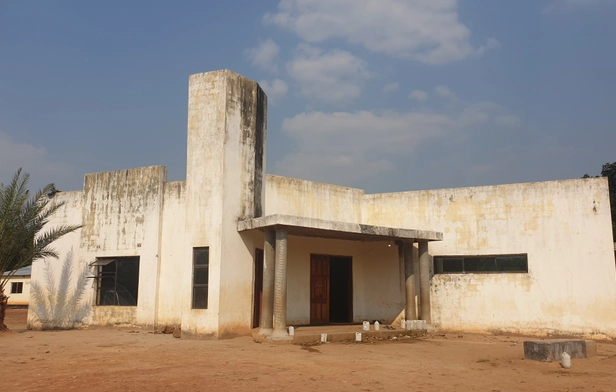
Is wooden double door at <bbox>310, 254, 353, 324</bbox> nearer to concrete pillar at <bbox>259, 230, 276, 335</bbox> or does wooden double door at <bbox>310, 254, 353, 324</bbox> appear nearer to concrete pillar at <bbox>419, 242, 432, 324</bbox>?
concrete pillar at <bbox>419, 242, 432, 324</bbox>

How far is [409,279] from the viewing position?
50.5 feet

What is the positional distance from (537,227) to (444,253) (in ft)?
8.57

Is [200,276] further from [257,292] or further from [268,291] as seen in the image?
[268,291]

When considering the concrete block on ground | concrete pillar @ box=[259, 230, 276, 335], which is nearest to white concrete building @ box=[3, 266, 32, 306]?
concrete pillar @ box=[259, 230, 276, 335]

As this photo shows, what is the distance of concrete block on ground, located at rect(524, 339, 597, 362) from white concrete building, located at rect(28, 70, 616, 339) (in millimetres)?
4266

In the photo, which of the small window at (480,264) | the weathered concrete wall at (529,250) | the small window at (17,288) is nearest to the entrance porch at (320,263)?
the small window at (480,264)

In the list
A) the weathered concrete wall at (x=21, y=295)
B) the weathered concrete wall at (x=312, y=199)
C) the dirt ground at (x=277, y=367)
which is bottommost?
the dirt ground at (x=277, y=367)

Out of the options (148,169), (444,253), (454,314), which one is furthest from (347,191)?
(148,169)

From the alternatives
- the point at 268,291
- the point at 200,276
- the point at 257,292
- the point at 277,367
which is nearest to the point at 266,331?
the point at 268,291

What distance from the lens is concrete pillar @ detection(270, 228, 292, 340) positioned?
11.9 m

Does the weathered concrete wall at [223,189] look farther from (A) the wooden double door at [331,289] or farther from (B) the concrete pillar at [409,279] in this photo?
(B) the concrete pillar at [409,279]

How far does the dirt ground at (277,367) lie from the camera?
7430 mm

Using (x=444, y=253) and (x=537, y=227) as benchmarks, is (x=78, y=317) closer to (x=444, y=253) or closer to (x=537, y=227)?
(x=444, y=253)

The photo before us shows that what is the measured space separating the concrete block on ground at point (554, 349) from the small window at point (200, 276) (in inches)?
270
